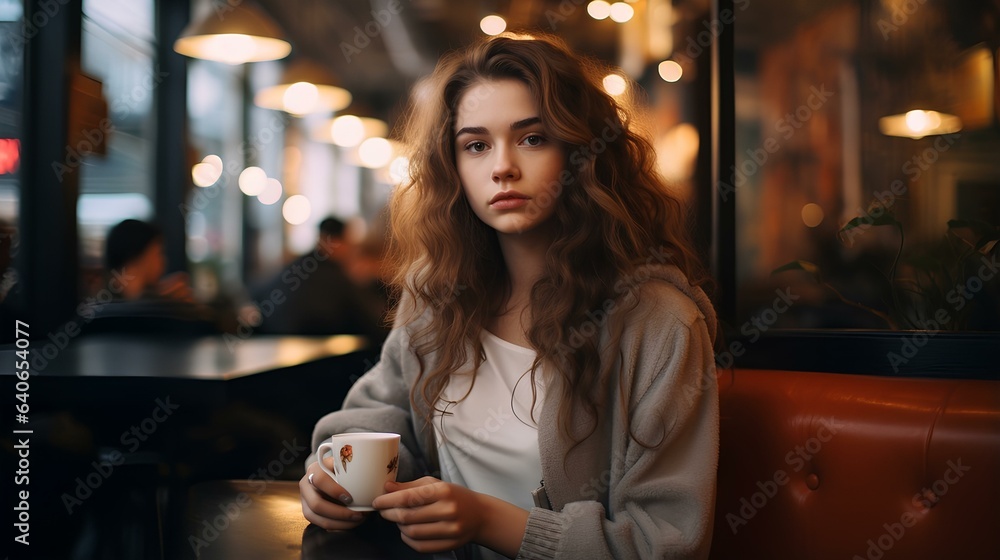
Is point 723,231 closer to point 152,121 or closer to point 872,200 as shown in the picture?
point 872,200

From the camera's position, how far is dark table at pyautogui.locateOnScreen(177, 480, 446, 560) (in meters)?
0.99

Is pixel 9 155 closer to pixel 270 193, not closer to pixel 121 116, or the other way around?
pixel 121 116

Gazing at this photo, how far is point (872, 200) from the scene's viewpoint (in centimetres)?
171

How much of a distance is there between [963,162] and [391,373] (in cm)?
126

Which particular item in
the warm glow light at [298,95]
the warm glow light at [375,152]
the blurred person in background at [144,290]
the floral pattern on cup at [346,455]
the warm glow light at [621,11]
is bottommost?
the floral pattern on cup at [346,455]

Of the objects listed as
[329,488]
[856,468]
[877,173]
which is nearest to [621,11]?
[877,173]

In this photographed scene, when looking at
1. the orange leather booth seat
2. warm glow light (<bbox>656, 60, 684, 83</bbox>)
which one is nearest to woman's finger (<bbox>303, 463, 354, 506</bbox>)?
the orange leather booth seat

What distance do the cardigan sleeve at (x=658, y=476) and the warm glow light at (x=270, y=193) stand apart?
5907mm

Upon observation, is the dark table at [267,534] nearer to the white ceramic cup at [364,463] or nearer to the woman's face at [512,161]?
the white ceramic cup at [364,463]

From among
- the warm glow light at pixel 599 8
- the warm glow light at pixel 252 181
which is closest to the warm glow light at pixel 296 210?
the warm glow light at pixel 252 181

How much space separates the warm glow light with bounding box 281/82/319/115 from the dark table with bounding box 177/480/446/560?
11.7ft

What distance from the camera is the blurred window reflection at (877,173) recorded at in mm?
1416

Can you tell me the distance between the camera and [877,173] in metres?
2.00

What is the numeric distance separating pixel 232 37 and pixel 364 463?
2.83 m
